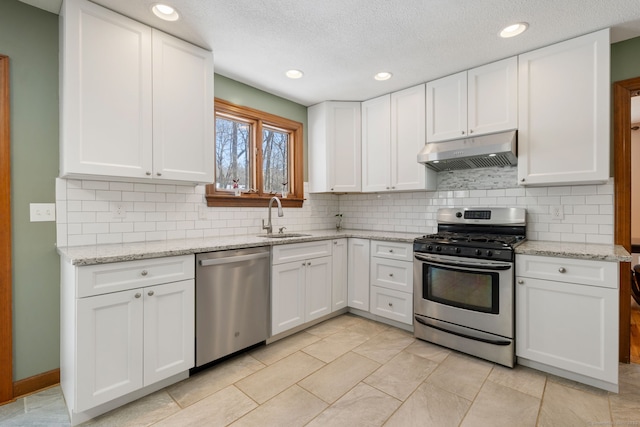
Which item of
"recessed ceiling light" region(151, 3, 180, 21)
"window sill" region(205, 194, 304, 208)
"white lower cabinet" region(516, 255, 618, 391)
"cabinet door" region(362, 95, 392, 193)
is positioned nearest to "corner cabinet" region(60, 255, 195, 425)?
"window sill" region(205, 194, 304, 208)

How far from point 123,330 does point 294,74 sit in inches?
98.2

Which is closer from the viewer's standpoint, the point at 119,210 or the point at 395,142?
the point at 119,210

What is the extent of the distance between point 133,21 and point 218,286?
194 centimetres

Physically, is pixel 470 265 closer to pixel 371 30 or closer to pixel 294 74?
pixel 371 30

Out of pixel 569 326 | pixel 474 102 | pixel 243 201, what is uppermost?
pixel 474 102

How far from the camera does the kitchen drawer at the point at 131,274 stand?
165 cm

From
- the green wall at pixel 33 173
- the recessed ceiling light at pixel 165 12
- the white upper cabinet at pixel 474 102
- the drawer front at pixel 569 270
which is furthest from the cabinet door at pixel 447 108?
the green wall at pixel 33 173

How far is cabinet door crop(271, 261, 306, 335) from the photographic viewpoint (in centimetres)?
263

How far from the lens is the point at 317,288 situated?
3025 millimetres

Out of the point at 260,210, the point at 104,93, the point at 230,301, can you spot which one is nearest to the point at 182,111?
the point at 104,93

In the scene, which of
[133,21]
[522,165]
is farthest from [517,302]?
[133,21]

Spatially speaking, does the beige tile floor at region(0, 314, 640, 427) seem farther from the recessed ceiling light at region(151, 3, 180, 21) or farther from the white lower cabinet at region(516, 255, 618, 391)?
the recessed ceiling light at region(151, 3, 180, 21)

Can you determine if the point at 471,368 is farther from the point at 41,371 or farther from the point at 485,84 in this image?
the point at 41,371

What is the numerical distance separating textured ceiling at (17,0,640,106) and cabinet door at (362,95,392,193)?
542 millimetres
